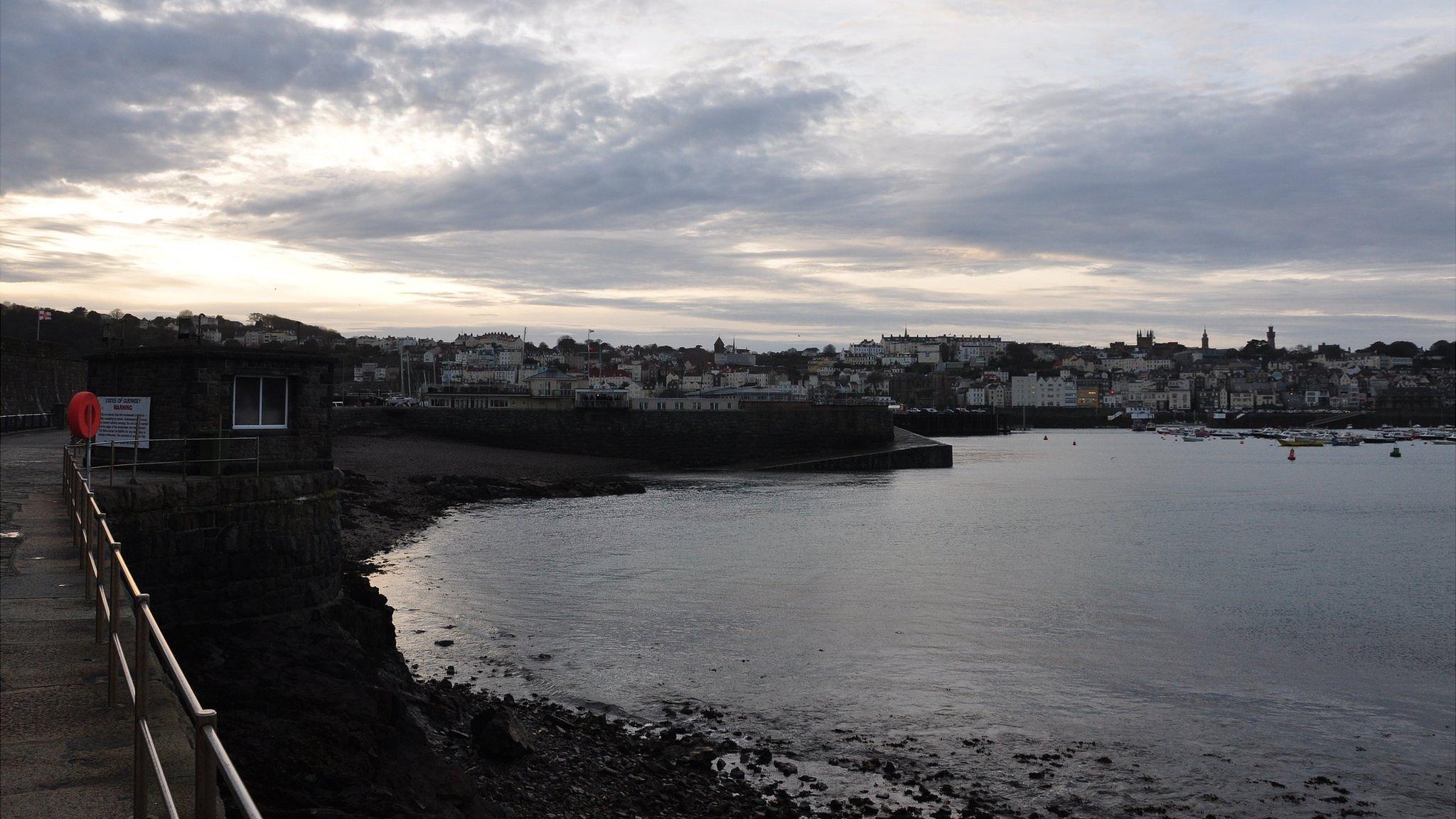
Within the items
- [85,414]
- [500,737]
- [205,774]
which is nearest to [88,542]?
[500,737]

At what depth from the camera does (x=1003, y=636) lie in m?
18.3

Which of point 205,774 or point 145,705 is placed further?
point 145,705

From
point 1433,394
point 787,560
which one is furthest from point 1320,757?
point 1433,394

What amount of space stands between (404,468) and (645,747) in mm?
36698

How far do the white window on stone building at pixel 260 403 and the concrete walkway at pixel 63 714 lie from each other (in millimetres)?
5892

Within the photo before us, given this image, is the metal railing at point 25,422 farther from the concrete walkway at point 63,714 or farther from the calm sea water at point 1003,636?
the concrete walkway at point 63,714

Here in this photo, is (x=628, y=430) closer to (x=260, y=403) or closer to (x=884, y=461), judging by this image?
(x=884, y=461)

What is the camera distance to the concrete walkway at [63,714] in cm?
452

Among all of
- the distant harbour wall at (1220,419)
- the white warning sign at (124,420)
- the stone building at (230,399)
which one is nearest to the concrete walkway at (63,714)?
the white warning sign at (124,420)

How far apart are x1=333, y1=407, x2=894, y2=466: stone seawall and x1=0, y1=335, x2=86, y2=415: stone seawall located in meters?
14.9

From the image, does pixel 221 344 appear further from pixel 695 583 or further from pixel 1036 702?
pixel 1036 702

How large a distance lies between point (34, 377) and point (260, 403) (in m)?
35.0

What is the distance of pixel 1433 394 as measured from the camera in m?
178

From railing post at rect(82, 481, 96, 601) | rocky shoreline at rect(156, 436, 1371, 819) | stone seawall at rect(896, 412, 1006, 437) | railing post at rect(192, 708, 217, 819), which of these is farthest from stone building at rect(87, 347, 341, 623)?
stone seawall at rect(896, 412, 1006, 437)
